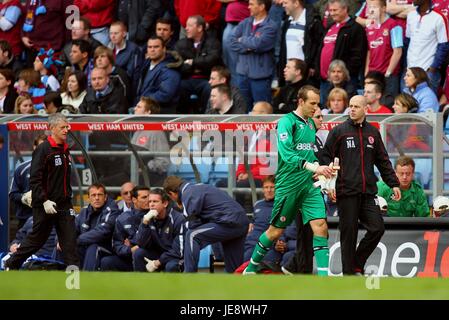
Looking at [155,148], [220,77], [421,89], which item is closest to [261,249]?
[155,148]

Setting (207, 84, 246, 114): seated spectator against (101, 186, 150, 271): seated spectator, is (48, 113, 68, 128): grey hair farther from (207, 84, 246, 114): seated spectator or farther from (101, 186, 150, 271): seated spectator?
(207, 84, 246, 114): seated spectator

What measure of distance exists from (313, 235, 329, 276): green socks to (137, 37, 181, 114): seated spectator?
5679mm

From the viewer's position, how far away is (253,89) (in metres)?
18.9

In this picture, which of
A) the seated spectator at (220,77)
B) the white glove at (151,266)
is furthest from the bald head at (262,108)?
the white glove at (151,266)

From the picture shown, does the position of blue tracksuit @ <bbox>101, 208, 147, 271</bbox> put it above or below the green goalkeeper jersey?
below

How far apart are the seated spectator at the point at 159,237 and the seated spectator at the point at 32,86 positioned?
14.3 ft

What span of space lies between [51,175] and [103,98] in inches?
135

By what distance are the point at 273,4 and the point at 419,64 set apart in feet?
8.97

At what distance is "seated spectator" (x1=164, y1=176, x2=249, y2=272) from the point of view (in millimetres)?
15523

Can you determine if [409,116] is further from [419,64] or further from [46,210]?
[46,210]

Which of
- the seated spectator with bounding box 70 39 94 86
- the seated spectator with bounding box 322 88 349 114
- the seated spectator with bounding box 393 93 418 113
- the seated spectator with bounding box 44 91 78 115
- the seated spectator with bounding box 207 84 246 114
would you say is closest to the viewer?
the seated spectator with bounding box 393 93 418 113

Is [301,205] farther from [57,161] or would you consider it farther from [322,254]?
[57,161]

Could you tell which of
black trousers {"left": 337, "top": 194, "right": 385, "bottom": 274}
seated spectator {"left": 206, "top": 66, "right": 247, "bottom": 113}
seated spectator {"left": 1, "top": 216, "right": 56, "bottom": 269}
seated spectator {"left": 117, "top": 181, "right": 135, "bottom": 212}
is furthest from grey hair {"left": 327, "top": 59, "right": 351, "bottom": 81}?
seated spectator {"left": 1, "top": 216, "right": 56, "bottom": 269}

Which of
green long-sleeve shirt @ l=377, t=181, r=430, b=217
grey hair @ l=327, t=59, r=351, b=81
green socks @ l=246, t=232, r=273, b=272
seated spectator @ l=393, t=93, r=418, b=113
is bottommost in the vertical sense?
green socks @ l=246, t=232, r=273, b=272
